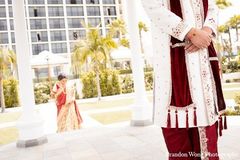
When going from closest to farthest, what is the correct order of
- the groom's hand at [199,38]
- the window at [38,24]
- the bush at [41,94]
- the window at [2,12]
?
the groom's hand at [199,38] < the bush at [41,94] < the window at [2,12] < the window at [38,24]

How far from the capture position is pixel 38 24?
59.4m

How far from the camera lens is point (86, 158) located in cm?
423

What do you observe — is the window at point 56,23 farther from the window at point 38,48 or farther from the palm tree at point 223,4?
the palm tree at point 223,4

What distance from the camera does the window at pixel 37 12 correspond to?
193ft

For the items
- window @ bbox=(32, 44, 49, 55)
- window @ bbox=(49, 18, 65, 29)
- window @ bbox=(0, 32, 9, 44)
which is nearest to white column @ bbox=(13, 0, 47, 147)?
window @ bbox=(0, 32, 9, 44)

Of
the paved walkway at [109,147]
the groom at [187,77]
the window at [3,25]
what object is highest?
the window at [3,25]

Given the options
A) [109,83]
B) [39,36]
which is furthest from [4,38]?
[109,83]

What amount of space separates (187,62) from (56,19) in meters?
61.5

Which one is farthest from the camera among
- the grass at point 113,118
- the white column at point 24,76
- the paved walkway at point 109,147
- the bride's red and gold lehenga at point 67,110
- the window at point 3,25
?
the window at point 3,25

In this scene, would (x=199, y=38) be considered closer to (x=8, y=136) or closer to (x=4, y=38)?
(x=8, y=136)

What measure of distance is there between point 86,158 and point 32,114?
77.4 inches

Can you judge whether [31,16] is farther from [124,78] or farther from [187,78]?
[187,78]

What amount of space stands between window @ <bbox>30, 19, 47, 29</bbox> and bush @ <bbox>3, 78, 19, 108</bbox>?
142ft

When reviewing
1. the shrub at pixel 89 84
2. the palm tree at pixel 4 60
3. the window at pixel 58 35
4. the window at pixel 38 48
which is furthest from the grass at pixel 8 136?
the window at pixel 58 35
